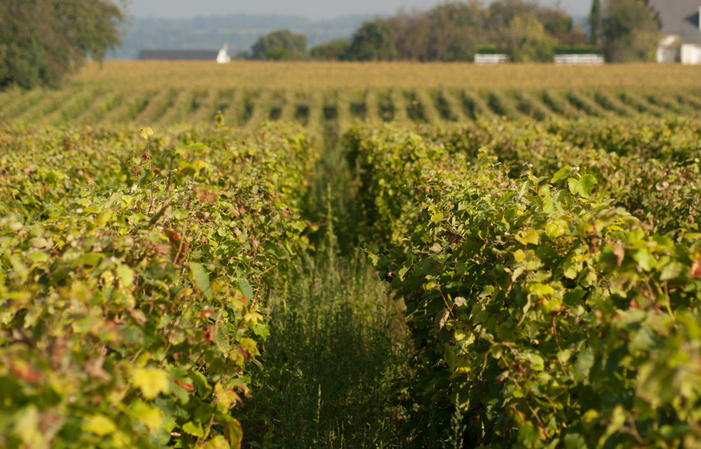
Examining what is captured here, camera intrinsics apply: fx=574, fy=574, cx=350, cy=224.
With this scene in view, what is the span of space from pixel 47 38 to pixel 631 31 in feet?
214

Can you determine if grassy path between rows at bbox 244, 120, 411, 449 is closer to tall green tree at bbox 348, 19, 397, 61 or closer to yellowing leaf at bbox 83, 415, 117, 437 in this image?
yellowing leaf at bbox 83, 415, 117, 437

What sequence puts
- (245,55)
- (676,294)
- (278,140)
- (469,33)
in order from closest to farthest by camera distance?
(676,294) → (278,140) → (469,33) → (245,55)

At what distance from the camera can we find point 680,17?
251 feet

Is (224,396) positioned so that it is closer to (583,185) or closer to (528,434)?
(528,434)

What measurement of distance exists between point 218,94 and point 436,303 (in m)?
40.4

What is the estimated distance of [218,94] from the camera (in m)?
40.8

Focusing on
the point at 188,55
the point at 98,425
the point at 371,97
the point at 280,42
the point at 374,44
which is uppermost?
the point at 280,42

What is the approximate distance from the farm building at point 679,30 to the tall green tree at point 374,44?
34.8 metres

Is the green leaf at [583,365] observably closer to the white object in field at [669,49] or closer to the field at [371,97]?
the field at [371,97]

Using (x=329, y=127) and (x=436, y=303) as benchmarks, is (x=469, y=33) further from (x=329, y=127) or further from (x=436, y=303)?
(x=436, y=303)

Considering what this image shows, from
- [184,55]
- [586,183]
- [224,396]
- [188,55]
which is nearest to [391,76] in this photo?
[586,183]

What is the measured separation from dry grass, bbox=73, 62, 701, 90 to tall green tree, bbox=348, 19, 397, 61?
27491 millimetres

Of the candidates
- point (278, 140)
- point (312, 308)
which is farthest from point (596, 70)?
point (312, 308)

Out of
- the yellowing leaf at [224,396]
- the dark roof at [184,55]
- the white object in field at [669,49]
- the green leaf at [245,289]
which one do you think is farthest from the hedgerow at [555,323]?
the dark roof at [184,55]
